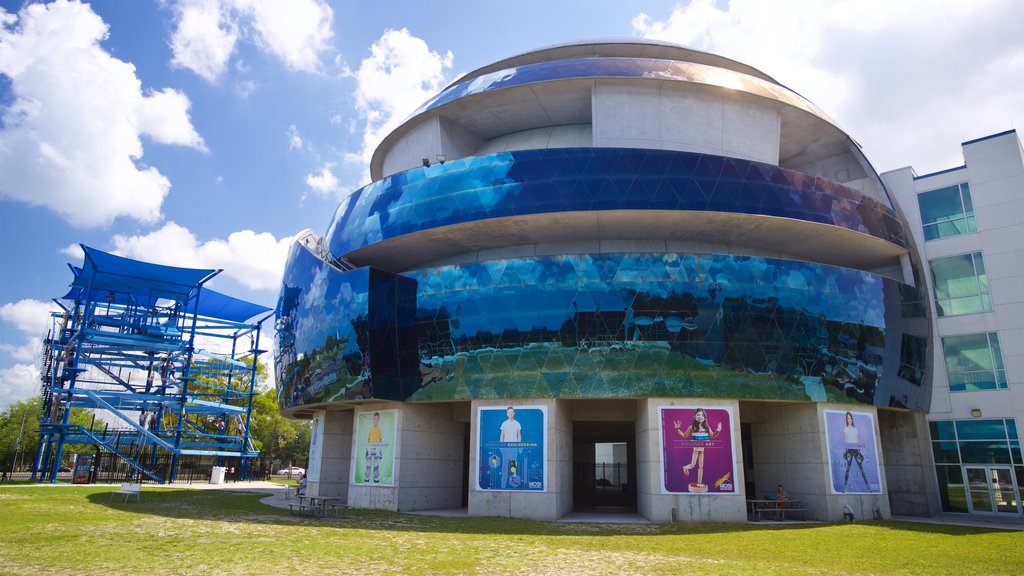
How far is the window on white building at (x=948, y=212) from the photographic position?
3086cm

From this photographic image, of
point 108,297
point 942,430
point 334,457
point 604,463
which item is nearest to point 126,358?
point 108,297

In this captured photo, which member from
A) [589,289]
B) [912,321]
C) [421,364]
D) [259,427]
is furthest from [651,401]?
[259,427]

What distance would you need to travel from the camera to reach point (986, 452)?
28453mm

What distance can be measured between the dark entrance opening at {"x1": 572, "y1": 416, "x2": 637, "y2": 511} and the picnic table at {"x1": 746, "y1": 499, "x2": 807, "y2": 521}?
32.9 ft

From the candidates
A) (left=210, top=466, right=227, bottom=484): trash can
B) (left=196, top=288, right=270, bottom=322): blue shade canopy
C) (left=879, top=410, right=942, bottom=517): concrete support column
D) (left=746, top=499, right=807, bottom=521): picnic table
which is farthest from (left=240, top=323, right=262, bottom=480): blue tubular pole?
(left=879, top=410, right=942, bottom=517): concrete support column

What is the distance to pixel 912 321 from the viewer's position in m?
28.4

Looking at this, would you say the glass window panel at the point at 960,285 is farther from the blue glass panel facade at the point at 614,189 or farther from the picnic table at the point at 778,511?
the picnic table at the point at 778,511

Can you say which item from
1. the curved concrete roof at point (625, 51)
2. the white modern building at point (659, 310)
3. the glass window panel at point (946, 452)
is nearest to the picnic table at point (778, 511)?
the white modern building at point (659, 310)

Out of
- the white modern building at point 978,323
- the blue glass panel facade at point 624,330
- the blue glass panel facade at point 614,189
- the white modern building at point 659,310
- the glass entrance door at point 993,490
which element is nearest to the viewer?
the blue glass panel facade at point 624,330

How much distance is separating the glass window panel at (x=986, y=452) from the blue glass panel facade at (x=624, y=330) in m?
5.50

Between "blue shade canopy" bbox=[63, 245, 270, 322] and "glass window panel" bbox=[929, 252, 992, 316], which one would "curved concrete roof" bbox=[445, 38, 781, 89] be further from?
"blue shade canopy" bbox=[63, 245, 270, 322]

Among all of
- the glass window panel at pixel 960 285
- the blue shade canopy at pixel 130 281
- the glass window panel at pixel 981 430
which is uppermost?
the blue shade canopy at pixel 130 281

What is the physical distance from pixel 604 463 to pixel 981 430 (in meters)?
21.4

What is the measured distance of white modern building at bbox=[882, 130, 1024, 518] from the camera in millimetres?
28172
